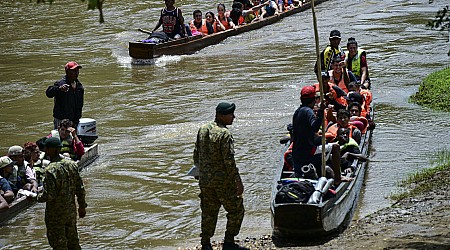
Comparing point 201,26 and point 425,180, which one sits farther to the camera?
point 201,26

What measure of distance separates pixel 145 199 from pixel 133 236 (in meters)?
1.60

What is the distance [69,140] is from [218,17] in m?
14.7

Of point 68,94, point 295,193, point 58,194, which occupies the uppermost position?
point 68,94

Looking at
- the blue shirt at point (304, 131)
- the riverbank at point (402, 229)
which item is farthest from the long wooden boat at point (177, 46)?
the blue shirt at point (304, 131)

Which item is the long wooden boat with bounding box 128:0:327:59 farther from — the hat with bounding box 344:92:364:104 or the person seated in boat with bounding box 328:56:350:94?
the hat with bounding box 344:92:364:104

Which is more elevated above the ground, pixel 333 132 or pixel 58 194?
pixel 58 194

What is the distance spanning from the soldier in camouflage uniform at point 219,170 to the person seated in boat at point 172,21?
1383 cm

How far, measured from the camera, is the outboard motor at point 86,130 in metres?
Result: 14.5

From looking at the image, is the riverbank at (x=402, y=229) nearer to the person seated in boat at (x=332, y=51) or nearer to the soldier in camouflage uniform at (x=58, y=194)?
the soldier in camouflage uniform at (x=58, y=194)

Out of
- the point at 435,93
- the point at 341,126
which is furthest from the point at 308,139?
the point at 435,93

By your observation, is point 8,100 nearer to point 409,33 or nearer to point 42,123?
point 42,123

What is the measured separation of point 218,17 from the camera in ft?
90.6

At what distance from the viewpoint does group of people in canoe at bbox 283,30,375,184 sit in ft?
34.0

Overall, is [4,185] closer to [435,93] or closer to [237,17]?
[435,93]
